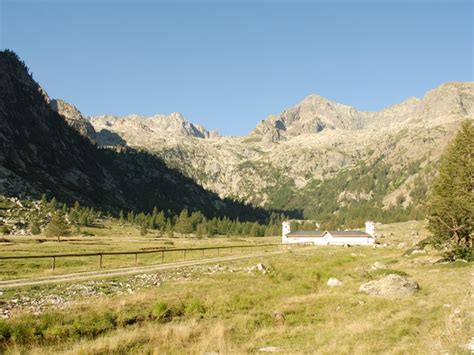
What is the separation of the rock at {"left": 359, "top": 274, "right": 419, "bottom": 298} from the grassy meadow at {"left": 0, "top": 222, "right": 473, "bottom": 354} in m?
0.92

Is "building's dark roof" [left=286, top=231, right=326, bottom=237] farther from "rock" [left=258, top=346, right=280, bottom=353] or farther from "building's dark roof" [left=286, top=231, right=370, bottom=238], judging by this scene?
"rock" [left=258, top=346, right=280, bottom=353]

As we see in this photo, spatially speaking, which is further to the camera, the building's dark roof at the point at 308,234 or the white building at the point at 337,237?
the building's dark roof at the point at 308,234

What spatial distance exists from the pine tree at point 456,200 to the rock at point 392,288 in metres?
16.7

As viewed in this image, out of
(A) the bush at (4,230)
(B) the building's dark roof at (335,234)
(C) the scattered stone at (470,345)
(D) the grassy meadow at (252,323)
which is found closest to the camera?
(C) the scattered stone at (470,345)

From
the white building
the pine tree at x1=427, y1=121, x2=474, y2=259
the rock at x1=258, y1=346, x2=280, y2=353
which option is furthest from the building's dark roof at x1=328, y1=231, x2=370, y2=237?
the rock at x1=258, y1=346, x2=280, y2=353

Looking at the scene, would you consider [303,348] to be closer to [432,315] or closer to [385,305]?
[432,315]

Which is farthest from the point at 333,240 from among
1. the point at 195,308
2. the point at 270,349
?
the point at 270,349

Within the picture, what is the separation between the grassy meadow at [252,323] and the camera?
56.6 feet

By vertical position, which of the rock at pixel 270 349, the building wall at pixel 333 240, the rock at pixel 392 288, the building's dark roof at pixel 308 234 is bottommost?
the building wall at pixel 333 240

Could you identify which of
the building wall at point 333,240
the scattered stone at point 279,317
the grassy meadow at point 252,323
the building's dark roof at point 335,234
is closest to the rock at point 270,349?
the grassy meadow at point 252,323

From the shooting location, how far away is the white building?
153m

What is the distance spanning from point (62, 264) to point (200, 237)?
130 metres

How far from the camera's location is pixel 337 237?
160 metres

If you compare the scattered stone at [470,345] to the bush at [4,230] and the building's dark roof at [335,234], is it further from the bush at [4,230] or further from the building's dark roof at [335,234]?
the building's dark roof at [335,234]
